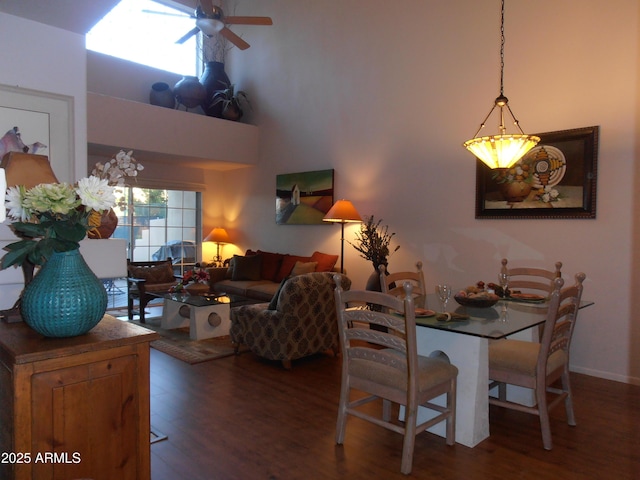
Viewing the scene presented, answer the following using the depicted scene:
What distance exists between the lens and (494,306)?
310 cm

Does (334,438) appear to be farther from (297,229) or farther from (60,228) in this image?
(297,229)

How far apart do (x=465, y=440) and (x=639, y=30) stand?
3564mm

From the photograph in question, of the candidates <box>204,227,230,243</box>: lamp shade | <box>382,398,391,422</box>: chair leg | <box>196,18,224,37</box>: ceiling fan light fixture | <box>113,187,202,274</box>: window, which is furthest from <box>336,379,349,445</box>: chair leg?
<box>113,187,202,274</box>: window

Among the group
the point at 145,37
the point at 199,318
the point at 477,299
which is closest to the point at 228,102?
the point at 145,37

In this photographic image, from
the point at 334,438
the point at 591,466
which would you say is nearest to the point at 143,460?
the point at 334,438

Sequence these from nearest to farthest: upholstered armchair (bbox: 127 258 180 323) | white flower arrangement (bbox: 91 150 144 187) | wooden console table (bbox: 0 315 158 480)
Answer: wooden console table (bbox: 0 315 158 480), white flower arrangement (bbox: 91 150 144 187), upholstered armchair (bbox: 127 258 180 323)

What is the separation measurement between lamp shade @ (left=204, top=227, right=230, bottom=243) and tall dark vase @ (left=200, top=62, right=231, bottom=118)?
6.51ft

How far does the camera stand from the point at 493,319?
2682mm

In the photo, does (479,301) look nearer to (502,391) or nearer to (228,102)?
(502,391)

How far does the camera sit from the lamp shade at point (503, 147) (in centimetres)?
317

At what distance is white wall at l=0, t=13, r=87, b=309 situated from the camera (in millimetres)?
2094

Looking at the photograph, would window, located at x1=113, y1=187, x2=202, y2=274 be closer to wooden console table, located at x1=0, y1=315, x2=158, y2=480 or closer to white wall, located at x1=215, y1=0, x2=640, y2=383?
white wall, located at x1=215, y1=0, x2=640, y2=383

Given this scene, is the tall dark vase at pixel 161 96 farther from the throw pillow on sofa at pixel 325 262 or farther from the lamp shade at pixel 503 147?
the lamp shade at pixel 503 147

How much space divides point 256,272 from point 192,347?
227 centimetres
